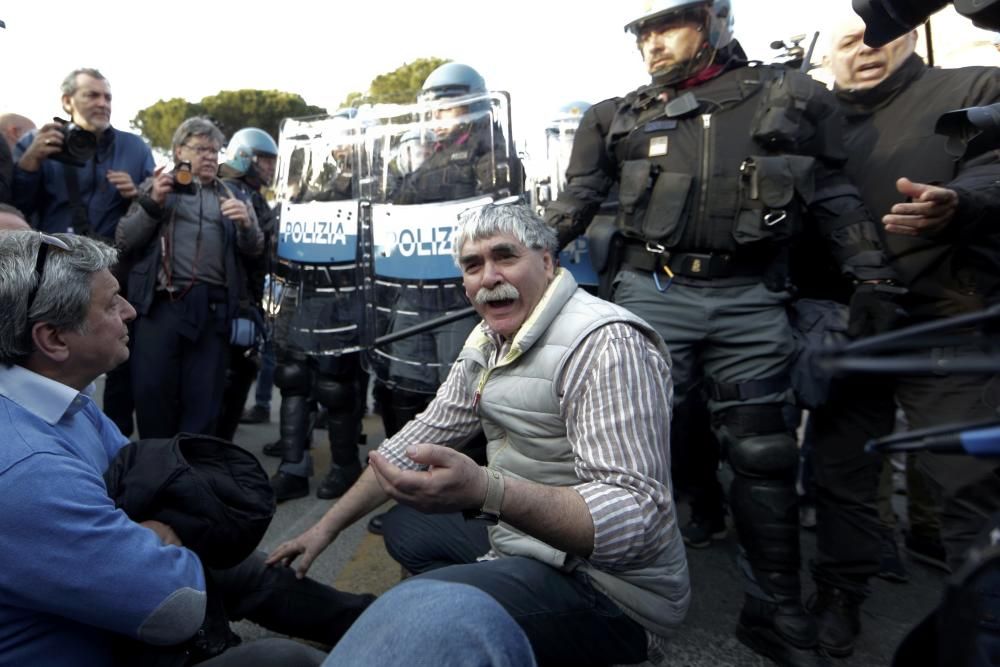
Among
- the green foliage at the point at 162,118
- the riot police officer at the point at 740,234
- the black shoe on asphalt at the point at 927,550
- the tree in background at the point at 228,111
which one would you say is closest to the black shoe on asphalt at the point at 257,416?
the riot police officer at the point at 740,234

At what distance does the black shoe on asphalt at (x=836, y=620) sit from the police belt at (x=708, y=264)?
3.27 ft

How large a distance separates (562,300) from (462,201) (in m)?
1.46

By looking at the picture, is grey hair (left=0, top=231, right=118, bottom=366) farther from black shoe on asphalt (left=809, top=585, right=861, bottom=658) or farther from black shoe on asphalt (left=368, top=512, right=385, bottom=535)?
black shoe on asphalt (left=809, top=585, right=861, bottom=658)

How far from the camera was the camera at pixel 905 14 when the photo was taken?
3.69ft

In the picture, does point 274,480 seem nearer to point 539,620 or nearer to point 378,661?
point 539,620

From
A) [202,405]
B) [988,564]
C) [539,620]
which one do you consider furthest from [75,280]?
[202,405]

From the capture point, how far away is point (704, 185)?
89.4 inches

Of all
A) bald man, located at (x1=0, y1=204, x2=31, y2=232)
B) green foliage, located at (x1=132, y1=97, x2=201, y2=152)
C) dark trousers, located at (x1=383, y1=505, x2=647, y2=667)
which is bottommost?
dark trousers, located at (x1=383, y1=505, x2=647, y2=667)

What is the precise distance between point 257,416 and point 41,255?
393 cm

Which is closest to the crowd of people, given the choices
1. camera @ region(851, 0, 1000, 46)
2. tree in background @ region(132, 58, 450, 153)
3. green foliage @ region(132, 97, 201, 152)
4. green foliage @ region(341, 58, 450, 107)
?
camera @ region(851, 0, 1000, 46)

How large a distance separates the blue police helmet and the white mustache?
3628mm

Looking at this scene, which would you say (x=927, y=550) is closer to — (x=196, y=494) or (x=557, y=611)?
(x=557, y=611)

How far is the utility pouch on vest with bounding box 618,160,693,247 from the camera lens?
227 cm

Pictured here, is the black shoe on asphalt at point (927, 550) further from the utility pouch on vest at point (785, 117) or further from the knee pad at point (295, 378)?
the knee pad at point (295, 378)
